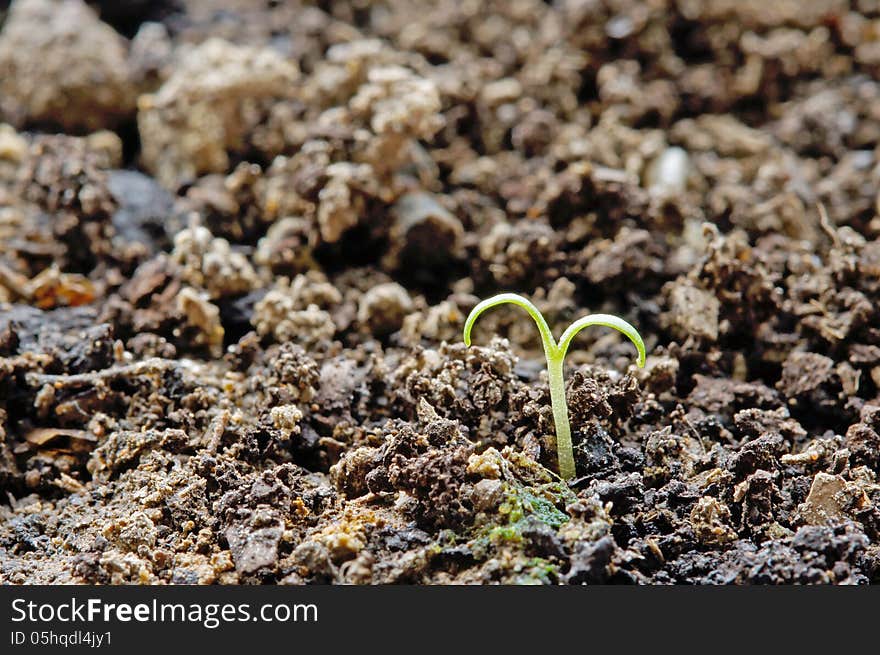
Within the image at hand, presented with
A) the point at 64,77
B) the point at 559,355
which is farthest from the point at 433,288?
the point at 64,77

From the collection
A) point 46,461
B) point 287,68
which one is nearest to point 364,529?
point 46,461

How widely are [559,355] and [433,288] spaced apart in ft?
2.68

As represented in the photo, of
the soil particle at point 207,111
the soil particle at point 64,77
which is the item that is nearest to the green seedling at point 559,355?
the soil particle at point 207,111

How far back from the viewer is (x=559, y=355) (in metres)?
1.55

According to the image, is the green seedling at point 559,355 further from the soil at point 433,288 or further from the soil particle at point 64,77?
the soil particle at point 64,77

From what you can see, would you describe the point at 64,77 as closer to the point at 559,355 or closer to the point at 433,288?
the point at 433,288

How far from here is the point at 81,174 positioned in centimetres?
238

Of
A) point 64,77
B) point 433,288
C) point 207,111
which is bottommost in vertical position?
point 433,288

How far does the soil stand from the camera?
1531 millimetres

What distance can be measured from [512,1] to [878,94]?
130 cm

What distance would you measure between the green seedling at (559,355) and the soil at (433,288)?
5cm

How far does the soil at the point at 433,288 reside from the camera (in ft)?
5.02

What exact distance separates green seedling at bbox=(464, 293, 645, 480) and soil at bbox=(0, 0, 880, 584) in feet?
0.17

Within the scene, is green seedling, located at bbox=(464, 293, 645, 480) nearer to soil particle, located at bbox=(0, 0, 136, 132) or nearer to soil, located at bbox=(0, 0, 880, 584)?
soil, located at bbox=(0, 0, 880, 584)
